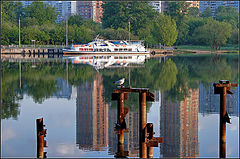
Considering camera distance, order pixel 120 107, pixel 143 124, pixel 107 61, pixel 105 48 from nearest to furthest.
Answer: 1. pixel 143 124
2. pixel 120 107
3. pixel 107 61
4. pixel 105 48

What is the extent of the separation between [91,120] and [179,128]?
390cm

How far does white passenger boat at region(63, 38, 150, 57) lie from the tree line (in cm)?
1451

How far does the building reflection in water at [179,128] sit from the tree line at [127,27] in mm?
87513

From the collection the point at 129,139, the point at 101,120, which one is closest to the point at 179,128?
the point at 129,139

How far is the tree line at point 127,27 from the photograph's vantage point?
11188cm

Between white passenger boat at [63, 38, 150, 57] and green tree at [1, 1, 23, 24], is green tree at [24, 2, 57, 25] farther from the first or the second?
white passenger boat at [63, 38, 150, 57]

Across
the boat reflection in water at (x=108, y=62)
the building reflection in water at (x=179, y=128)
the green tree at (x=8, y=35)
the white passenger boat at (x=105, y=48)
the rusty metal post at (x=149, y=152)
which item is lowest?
the rusty metal post at (x=149, y=152)

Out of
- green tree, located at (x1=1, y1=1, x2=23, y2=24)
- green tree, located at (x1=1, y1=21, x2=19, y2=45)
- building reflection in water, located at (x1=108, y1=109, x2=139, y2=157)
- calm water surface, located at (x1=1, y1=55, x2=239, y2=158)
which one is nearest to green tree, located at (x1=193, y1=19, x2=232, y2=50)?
green tree, located at (x1=1, y1=21, x2=19, y2=45)

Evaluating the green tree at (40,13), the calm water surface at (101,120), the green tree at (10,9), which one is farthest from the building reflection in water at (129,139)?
the green tree at (10,9)

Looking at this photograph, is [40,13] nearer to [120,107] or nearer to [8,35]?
[8,35]

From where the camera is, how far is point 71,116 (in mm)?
20719

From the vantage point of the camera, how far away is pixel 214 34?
4414 inches

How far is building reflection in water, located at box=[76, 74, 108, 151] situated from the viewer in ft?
52.4

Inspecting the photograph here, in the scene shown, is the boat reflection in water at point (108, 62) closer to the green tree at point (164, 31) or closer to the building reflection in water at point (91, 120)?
the building reflection in water at point (91, 120)
